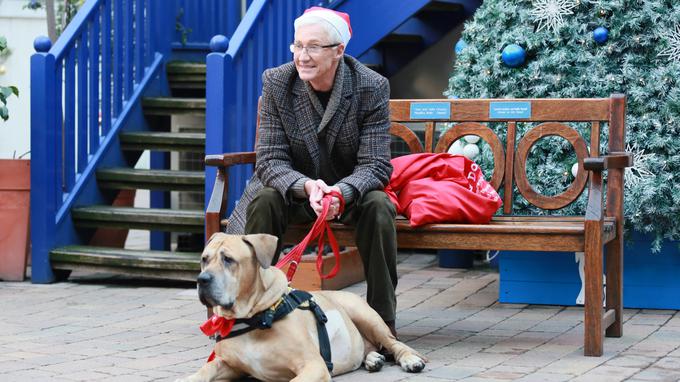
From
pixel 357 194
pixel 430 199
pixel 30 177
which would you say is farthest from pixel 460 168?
pixel 30 177

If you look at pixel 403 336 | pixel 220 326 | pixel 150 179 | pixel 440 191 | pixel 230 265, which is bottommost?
pixel 403 336

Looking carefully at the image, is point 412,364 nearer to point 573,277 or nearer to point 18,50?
point 573,277

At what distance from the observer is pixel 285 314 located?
13.6ft

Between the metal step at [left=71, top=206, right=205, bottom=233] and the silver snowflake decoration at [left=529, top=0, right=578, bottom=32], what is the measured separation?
232cm

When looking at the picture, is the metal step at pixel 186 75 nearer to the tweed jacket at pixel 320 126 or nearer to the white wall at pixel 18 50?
the white wall at pixel 18 50

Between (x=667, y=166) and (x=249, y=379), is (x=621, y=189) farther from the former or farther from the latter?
(x=249, y=379)

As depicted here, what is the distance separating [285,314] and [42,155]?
130 inches

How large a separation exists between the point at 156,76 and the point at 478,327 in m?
3.56

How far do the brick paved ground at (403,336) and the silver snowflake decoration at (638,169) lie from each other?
698 mm

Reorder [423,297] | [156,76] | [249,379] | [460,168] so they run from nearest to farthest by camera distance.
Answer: [249,379]
[460,168]
[423,297]
[156,76]

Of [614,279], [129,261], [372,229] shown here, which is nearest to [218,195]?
[372,229]

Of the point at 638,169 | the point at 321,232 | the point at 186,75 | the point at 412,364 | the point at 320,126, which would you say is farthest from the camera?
the point at 186,75

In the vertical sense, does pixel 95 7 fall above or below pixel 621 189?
above

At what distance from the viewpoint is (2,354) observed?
4.88m
